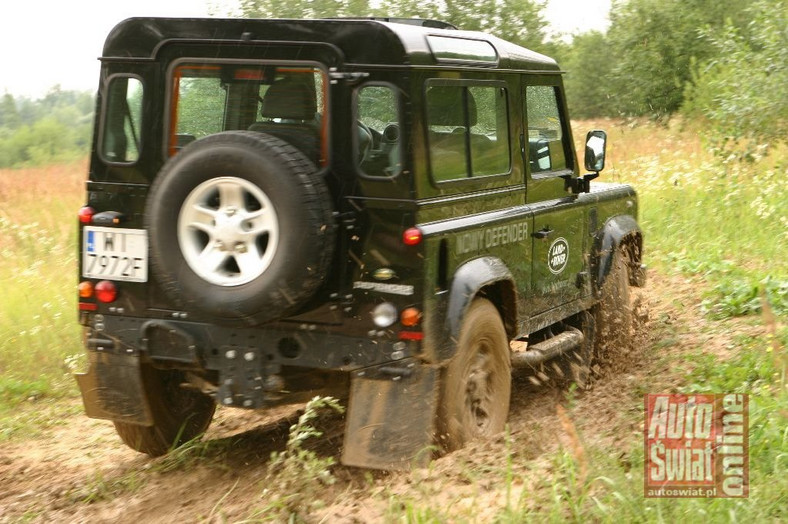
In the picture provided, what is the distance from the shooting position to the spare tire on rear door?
4316 mm

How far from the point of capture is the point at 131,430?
5395 mm

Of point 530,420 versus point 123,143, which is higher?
point 123,143

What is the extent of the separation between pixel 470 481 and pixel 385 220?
1.19m

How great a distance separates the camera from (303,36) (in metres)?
4.67

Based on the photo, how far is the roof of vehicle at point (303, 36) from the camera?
4.54m

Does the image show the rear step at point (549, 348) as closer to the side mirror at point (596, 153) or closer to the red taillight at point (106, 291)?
the side mirror at point (596, 153)

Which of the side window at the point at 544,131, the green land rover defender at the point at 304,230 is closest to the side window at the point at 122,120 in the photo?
the green land rover defender at the point at 304,230

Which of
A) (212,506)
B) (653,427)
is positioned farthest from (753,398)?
(212,506)

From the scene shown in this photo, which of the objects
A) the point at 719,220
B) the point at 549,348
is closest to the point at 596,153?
the point at 549,348

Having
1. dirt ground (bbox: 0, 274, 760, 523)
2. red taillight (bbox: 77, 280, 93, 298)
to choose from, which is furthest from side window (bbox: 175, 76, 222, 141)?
dirt ground (bbox: 0, 274, 760, 523)

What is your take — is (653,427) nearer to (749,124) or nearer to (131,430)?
(131,430)

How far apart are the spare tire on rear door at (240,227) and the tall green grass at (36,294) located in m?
2.68

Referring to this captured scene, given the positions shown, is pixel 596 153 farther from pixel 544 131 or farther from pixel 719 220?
pixel 719 220

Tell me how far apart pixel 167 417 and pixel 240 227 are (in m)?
1.52
